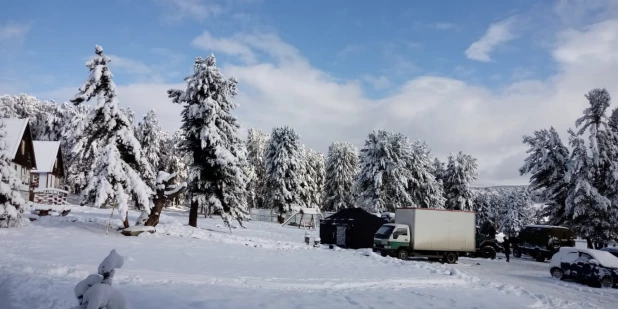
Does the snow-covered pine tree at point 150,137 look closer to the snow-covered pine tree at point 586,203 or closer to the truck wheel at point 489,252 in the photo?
the truck wheel at point 489,252

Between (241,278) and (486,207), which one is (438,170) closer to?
(486,207)

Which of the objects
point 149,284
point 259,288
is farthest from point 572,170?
point 149,284

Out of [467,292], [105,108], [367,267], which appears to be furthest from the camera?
[105,108]

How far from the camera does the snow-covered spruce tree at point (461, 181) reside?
2532 inches

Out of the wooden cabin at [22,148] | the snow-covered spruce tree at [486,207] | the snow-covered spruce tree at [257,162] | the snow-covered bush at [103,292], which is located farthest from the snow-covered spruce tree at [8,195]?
the snow-covered spruce tree at [486,207]

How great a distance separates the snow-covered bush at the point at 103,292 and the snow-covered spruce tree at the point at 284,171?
50.4m

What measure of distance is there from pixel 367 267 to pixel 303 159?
42.2 m

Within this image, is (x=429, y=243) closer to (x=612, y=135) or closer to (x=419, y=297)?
(x=419, y=297)

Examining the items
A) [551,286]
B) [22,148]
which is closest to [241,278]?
[551,286]

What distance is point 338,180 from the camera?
68125 mm

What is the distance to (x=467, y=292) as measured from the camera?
1514 cm

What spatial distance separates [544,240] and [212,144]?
2579cm

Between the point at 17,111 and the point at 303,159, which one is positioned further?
the point at 17,111

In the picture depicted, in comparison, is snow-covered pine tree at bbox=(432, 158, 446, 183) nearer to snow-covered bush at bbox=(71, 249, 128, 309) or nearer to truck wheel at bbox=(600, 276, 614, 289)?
truck wheel at bbox=(600, 276, 614, 289)
